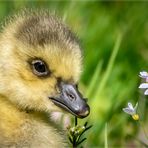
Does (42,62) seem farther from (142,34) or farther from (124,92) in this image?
(142,34)

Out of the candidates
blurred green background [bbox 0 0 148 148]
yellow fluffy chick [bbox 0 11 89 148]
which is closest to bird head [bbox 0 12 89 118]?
yellow fluffy chick [bbox 0 11 89 148]

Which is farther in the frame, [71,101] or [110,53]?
[110,53]

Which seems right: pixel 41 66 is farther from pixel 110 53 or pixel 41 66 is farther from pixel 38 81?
pixel 110 53

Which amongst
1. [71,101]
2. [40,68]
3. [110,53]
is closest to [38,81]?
[40,68]

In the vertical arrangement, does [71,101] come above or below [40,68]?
below

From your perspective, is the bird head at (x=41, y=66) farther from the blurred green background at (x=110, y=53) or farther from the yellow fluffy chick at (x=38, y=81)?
the blurred green background at (x=110, y=53)

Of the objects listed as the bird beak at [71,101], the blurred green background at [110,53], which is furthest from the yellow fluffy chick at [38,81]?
the blurred green background at [110,53]
